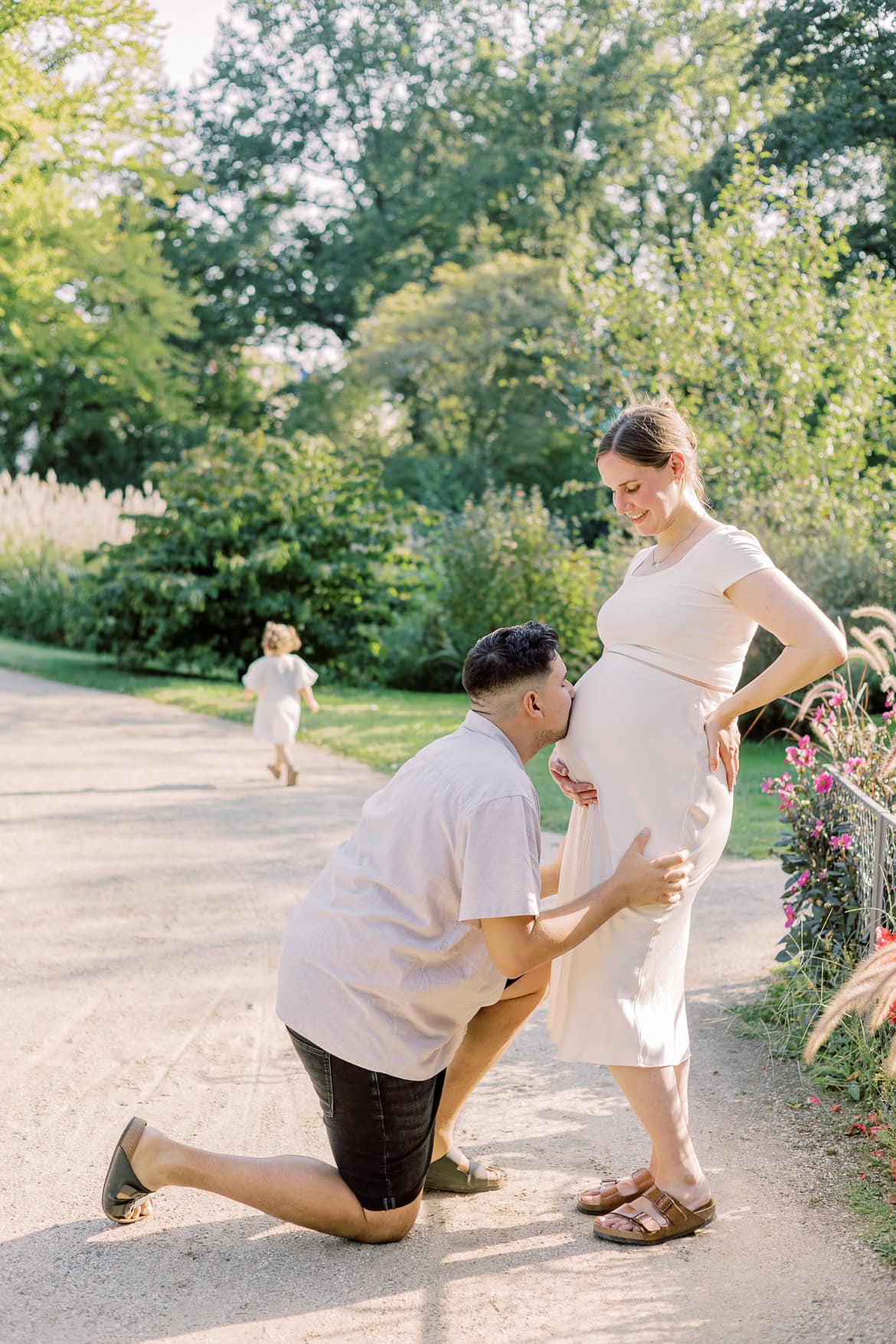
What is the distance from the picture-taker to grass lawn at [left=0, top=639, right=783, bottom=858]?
28.8ft

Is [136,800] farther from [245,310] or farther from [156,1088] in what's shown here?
[245,310]

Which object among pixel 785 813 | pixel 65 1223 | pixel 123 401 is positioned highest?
pixel 123 401

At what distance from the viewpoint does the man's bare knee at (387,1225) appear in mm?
3066

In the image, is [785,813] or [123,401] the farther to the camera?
[123,401]

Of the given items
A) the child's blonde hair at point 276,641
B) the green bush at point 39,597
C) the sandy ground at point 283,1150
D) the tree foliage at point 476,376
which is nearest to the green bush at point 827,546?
the child's blonde hair at point 276,641

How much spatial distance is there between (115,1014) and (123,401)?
33.4 metres

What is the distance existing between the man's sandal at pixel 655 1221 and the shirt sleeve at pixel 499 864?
35.9 inches

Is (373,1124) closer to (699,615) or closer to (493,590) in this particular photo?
(699,615)

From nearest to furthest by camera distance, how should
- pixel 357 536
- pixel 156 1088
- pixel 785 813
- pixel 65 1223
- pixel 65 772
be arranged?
pixel 65 1223 < pixel 156 1088 < pixel 785 813 < pixel 65 772 < pixel 357 536

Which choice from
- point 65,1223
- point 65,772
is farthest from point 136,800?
point 65,1223

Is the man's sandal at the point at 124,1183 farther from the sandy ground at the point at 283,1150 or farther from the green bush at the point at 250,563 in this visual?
the green bush at the point at 250,563

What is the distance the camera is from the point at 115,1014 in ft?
15.3

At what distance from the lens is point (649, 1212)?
10.4ft

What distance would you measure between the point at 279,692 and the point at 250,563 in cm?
604
